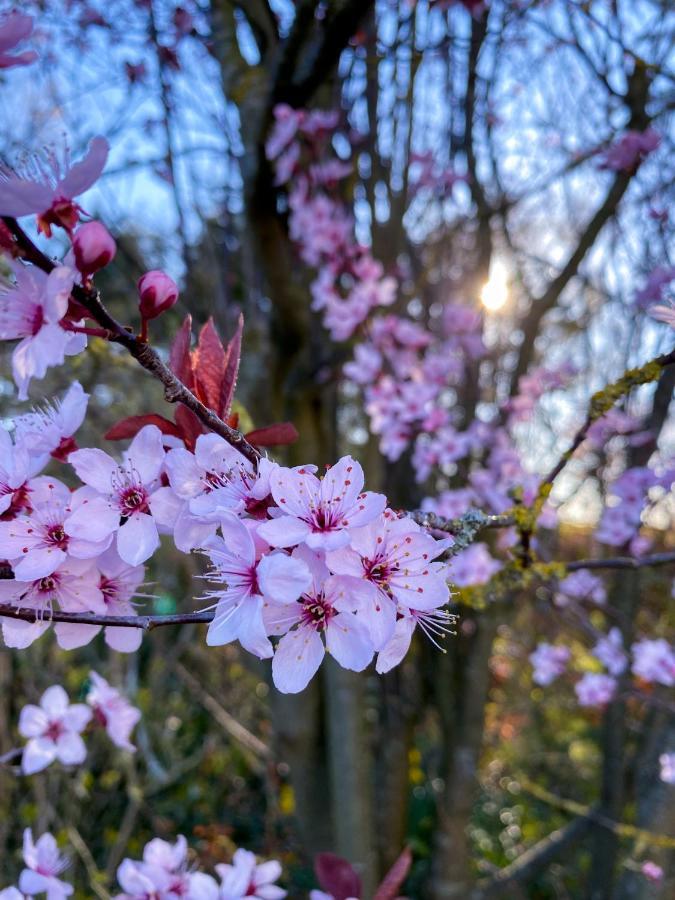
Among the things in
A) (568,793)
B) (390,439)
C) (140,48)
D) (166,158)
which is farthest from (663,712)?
(140,48)

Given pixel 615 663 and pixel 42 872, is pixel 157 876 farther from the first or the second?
pixel 615 663

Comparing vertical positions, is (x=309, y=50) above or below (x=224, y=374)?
above

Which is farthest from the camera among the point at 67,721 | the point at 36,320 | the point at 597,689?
the point at 597,689

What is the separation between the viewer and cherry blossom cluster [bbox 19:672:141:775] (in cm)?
139

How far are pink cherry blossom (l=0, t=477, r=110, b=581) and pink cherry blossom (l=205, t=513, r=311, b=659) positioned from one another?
0.45 feet

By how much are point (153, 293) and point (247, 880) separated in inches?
40.8

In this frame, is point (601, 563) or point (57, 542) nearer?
point (57, 542)

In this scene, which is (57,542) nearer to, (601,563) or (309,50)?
(601,563)

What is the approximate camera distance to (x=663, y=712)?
103 inches

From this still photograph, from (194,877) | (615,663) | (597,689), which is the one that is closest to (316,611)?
(194,877)

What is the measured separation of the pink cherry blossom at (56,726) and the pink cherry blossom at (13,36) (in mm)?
1262

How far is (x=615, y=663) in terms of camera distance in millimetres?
2811

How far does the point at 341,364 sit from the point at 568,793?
3.87m

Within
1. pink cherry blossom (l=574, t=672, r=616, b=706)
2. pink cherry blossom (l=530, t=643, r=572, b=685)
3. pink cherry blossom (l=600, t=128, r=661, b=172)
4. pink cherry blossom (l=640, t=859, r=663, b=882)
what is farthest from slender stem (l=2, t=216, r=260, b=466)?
pink cherry blossom (l=530, t=643, r=572, b=685)
